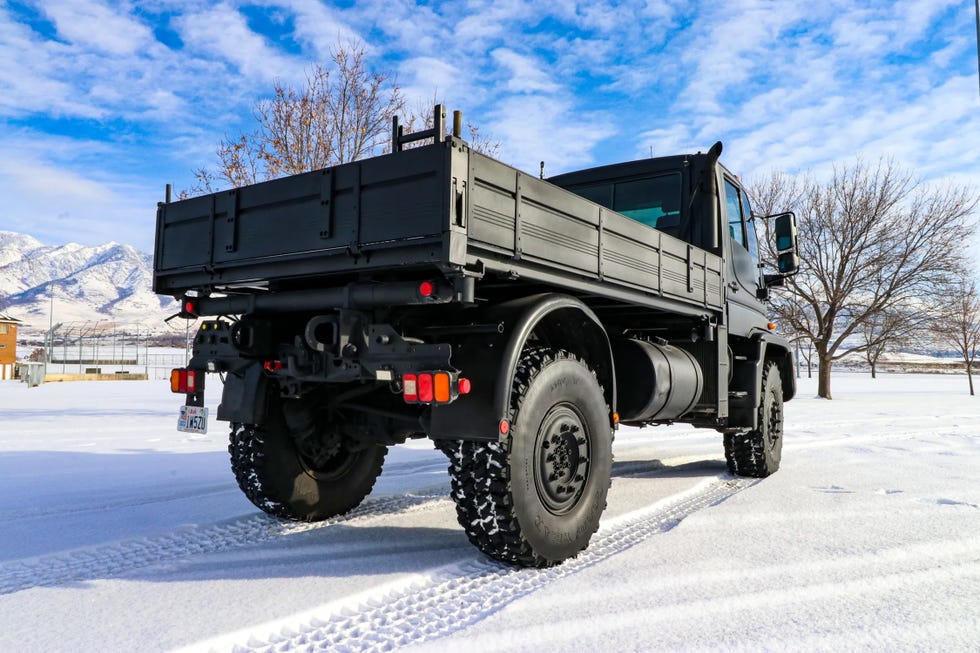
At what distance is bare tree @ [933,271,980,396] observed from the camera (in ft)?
78.1

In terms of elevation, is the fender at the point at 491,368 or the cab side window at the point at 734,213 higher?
the cab side window at the point at 734,213

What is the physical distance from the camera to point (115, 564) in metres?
3.58

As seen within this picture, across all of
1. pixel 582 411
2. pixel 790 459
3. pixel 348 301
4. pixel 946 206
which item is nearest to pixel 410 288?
pixel 348 301

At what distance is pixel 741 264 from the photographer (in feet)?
21.0

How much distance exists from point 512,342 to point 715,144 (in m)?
3.41

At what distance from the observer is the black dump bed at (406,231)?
9.96ft

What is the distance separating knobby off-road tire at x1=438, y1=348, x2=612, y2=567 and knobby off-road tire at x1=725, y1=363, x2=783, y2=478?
2.98 meters

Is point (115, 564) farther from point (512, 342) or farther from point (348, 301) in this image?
point (512, 342)

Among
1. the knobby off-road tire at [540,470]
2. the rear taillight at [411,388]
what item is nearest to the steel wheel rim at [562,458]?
the knobby off-road tire at [540,470]

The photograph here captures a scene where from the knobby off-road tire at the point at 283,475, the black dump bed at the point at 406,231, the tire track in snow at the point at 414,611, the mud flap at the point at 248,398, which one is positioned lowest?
the tire track in snow at the point at 414,611

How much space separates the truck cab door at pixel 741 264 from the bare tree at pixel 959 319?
2109 cm

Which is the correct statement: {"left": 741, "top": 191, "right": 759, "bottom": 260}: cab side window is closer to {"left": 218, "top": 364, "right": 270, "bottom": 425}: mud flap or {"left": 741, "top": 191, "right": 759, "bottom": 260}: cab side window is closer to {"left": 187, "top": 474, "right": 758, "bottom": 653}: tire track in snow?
{"left": 187, "top": 474, "right": 758, "bottom": 653}: tire track in snow

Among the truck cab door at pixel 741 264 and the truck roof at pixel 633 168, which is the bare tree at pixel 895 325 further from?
the truck roof at pixel 633 168

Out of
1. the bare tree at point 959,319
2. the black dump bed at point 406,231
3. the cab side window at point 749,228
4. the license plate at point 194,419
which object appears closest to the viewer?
the black dump bed at point 406,231
